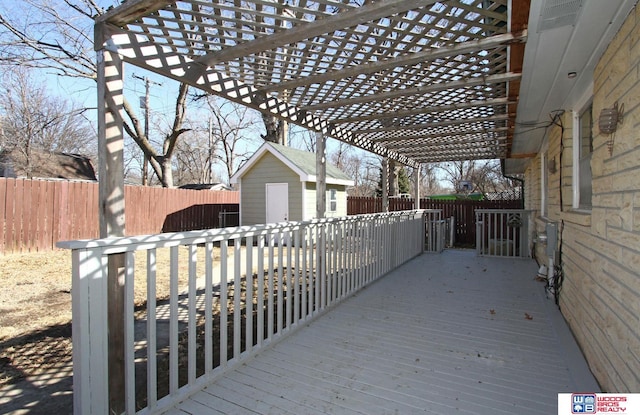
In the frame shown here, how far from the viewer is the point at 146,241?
1971 mm

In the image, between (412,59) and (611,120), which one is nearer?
(611,120)

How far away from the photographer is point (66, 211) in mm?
8984

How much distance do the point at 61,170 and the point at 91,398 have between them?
58.8ft

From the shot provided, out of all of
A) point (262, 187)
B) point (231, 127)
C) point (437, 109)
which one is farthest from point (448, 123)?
point (231, 127)

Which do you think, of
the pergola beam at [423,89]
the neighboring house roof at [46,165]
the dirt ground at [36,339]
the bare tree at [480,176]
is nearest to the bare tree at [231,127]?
the neighboring house roof at [46,165]

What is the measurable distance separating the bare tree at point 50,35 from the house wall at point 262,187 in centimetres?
402

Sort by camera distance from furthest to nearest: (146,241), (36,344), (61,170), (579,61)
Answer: (61,170) → (36,344) → (579,61) → (146,241)

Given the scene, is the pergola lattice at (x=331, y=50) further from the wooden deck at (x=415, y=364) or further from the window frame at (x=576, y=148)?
the wooden deck at (x=415, y=364)

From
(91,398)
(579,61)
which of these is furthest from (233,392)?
(579,61)

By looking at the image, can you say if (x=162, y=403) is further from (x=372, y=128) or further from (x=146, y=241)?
(x=372, y=128)

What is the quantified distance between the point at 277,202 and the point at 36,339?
26.9 ft

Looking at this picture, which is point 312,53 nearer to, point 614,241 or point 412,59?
point 412,59

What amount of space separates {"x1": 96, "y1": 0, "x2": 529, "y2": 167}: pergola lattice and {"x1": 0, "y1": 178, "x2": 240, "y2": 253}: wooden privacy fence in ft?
24.9

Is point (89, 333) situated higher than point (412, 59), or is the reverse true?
point (412, 59)
